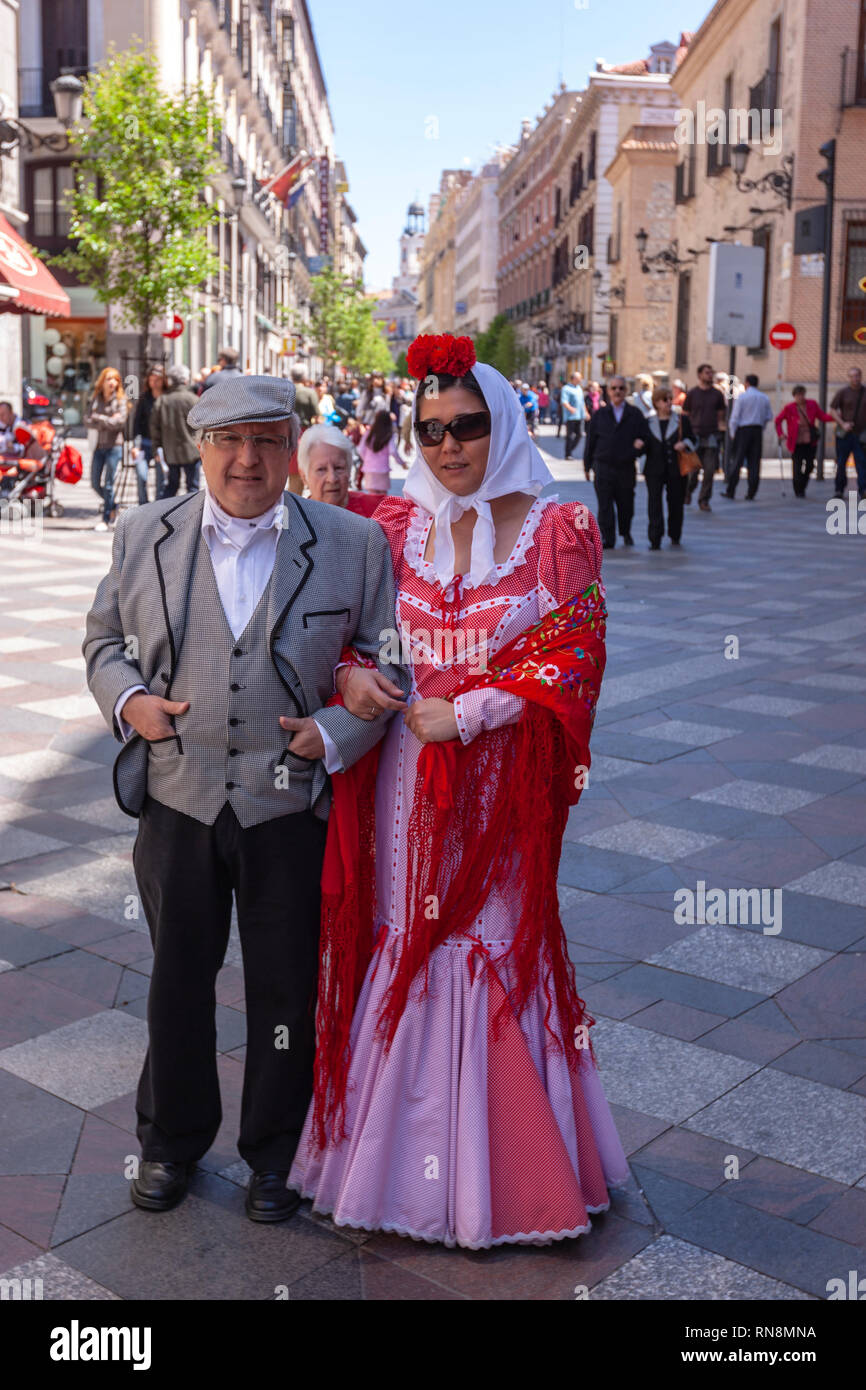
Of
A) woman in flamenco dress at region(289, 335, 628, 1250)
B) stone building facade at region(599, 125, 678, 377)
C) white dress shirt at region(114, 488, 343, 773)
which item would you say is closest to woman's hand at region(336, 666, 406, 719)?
woman in flamenco dress at region(289, 335, 628, 1250)

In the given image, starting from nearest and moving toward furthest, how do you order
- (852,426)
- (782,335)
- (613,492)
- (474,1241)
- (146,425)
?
(474,1241) → (613,492) → (146,425) → (852,426) → (782,335)

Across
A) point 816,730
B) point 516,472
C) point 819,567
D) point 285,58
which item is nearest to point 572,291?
point 285,58

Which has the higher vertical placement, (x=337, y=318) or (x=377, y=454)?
(x=337, y=318)

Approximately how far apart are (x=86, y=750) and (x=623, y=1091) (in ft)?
12.5

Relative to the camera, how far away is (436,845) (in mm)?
2859

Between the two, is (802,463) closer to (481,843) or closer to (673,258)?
(673,258)

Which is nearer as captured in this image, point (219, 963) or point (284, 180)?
point (219, 963)

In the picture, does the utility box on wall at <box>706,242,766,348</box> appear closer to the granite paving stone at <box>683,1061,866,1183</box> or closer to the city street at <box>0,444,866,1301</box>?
the city street at <box>0,444,866,1301</box>

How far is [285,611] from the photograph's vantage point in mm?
2816

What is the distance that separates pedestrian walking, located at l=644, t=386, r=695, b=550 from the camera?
13820 mm

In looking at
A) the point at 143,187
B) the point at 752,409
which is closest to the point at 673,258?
the point at 752,409

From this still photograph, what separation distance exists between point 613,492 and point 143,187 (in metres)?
8.11

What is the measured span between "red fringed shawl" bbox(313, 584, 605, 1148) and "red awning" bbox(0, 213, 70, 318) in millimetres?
13749
